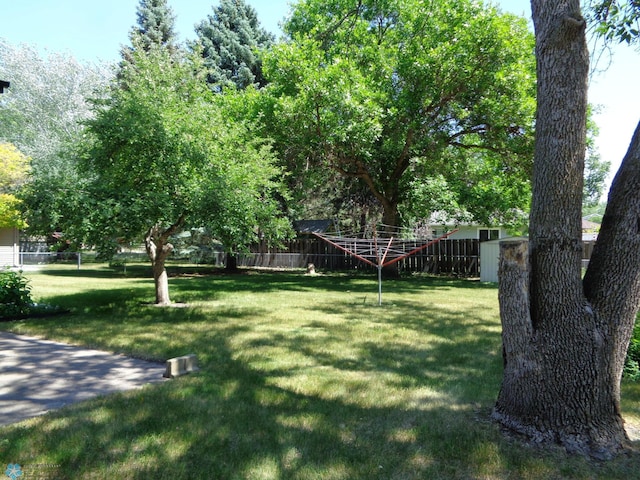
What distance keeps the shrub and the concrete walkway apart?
250 centimetres

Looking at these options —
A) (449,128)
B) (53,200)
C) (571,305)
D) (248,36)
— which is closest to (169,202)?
(53,200)

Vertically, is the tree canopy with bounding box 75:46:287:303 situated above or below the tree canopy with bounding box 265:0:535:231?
below

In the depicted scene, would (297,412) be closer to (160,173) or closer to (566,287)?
(566,287)

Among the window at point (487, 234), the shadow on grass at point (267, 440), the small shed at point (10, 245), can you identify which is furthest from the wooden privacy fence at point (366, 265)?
the small shed at point (10, 245)

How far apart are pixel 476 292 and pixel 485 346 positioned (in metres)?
7.60

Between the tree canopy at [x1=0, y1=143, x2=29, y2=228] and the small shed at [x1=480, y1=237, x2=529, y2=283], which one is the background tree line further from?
the tree canopy at [x1=0, y1=143, x2=29, y2=228]

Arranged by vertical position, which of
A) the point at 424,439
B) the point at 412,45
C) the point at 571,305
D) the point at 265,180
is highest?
the point at 412,45

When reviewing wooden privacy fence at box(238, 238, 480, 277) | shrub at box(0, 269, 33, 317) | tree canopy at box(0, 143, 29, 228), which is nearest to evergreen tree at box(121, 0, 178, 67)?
tree canopy at box(0, 143, 29, 228)

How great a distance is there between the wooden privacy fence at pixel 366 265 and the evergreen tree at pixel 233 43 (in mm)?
9814

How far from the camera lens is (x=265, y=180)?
980 centimetres

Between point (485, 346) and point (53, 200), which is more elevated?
point (53, 200)

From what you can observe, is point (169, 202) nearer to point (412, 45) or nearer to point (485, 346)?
point (485, 346)

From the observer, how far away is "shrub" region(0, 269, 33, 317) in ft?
28.3

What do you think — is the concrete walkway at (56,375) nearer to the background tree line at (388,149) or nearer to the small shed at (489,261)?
the background tree line at (388,149)
